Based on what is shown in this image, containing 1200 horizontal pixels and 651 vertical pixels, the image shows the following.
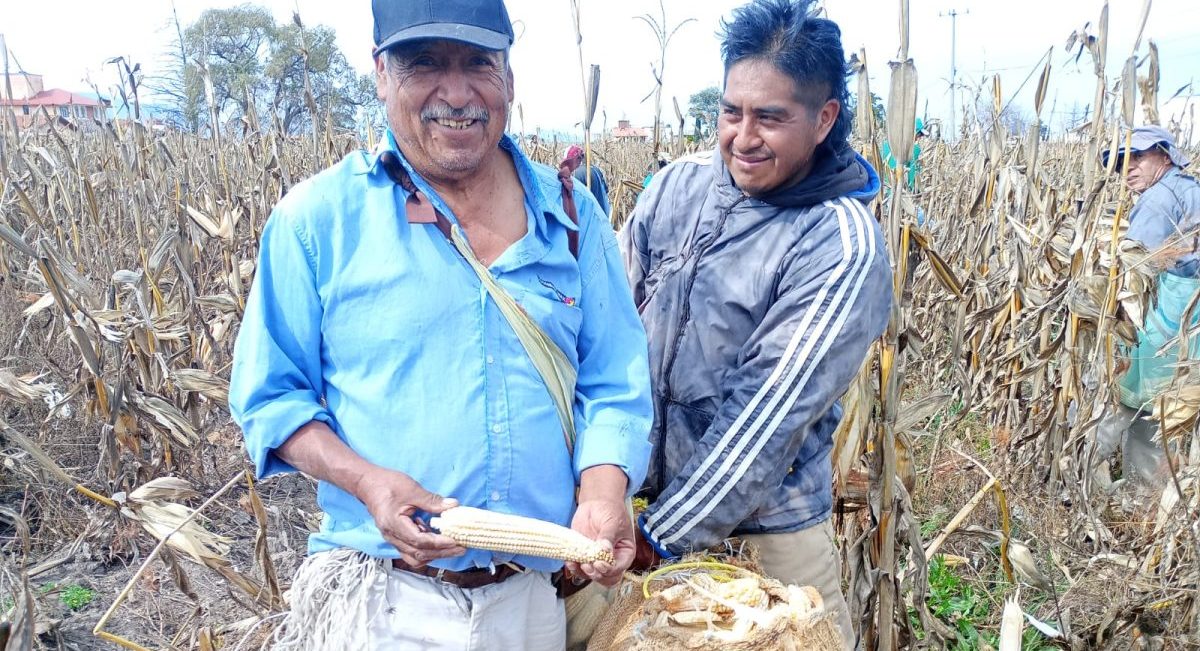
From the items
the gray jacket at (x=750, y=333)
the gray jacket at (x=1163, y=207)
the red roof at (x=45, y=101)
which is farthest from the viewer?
the red roof at (x=45, y=101)

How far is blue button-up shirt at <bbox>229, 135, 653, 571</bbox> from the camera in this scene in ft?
4.63

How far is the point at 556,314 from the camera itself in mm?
1541

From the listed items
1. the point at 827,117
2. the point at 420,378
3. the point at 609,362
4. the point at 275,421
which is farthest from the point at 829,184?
the point at 275,421

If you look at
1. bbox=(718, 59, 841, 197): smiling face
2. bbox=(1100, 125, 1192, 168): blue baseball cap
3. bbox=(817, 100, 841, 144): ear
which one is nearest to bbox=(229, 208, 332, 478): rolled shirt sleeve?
bbox=(718, 59, 841, 197): smiling face

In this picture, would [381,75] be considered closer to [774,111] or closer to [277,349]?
[277,349]

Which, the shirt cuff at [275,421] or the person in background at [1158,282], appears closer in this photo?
the shirt cuff at [275,421]

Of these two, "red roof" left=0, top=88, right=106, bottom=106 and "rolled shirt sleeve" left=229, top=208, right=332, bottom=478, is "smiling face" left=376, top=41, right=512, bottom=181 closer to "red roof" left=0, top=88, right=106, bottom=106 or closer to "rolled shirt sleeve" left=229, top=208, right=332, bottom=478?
"rolled shirt sleeve" left=229, top=208, right=332, bottom=478

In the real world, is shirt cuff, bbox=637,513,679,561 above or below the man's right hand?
below

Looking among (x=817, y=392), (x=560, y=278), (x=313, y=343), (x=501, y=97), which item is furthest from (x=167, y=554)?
(x=817, y=392)

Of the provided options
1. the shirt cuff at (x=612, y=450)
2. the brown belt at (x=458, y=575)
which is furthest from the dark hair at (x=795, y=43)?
the brown belt at (x=458, y=575)

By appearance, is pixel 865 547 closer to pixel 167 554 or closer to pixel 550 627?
pixel 550 627

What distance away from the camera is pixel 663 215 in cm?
220

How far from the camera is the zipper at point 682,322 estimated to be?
2.02 metres

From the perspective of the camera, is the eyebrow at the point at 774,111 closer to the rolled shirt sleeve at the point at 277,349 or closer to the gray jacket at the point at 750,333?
the gray jacket at the point at 750,333
